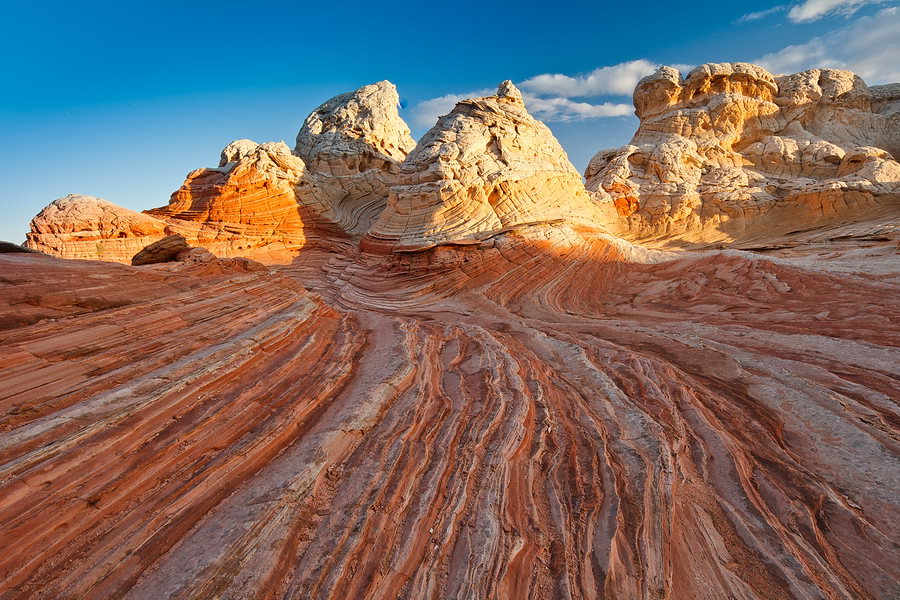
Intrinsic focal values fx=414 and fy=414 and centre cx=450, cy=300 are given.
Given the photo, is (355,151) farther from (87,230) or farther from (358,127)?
(87,230)

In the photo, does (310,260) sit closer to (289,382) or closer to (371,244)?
(371,244)

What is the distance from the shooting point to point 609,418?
11.8 ft

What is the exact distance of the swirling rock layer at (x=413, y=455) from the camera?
2061 millimetres

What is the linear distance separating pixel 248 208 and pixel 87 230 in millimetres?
4585

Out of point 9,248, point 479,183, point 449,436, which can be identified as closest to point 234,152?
point 479,183

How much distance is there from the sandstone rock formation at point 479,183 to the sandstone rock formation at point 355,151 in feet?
14.0

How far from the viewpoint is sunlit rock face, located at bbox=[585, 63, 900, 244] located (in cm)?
1702

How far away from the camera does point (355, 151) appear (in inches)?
690

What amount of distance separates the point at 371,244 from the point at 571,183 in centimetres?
693

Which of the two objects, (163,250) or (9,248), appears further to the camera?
(163,250)

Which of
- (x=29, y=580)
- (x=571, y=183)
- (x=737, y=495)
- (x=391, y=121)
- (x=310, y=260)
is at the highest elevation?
(x=391, y=121)

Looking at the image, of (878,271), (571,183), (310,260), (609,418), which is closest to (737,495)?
(609,418)

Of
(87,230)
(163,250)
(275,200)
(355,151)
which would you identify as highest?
(355,151)

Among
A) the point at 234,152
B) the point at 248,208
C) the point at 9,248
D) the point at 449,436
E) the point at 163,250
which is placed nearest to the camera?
the point at 449,436
